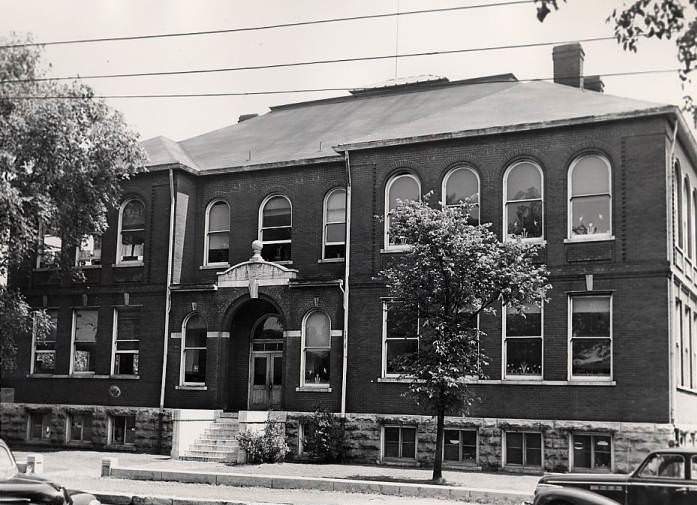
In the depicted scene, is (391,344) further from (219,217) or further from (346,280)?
(219,217)

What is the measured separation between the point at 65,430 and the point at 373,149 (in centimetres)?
1409

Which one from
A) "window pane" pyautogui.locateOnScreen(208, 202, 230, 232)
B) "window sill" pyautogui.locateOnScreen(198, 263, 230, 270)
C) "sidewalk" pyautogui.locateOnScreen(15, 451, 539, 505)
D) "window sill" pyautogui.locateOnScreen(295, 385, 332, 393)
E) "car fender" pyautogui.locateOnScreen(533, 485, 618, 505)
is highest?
"window pane" pyautogui.locateOnScreen(208, 202, 230, 232)

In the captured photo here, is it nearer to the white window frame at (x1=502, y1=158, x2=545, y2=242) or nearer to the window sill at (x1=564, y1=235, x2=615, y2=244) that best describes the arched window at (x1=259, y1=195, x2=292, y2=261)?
the white window frame at (x1=502, y1=158, x2=545, y2=242)

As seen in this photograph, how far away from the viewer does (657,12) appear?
32.5 feet

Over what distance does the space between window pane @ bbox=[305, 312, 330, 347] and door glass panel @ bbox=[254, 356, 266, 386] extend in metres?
2.47

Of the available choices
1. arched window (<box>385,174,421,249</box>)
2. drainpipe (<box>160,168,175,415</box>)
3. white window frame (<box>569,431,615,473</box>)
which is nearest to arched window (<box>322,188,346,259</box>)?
arched window (<box>385,174,421,249</box>)

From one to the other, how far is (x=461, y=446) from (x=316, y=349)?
5346 mm

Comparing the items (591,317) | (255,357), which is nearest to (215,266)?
(255,357)

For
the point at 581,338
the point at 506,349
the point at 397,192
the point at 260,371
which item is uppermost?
the point at 397,192

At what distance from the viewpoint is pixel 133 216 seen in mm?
30844

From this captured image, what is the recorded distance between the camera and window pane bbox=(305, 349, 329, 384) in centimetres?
2700

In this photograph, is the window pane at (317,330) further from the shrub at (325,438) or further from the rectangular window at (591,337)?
the rectangular window at (591,337)

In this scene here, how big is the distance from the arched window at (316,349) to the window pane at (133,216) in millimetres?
7310

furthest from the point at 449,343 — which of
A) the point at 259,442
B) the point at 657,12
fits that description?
the point at 657,12
